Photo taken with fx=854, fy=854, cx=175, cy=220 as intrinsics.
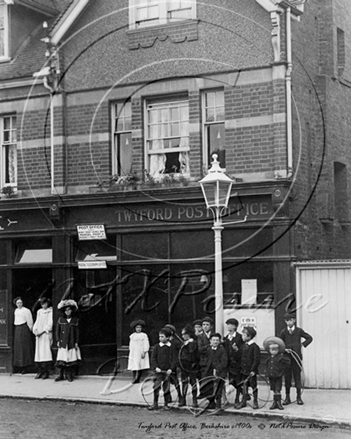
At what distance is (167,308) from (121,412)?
13.8ft

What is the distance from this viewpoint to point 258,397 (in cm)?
1498

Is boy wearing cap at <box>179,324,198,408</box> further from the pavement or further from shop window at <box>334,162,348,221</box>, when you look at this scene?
shop window at <box>334,162,348,221</box>

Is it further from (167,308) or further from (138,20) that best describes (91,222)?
(138,20)

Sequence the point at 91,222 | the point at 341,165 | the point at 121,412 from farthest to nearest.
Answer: the point at 341,165
the point at 91,222
the point at 121,412

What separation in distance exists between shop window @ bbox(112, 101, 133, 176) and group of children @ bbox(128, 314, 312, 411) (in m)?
5.22

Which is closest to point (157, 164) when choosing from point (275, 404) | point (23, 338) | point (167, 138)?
point (167, 138)

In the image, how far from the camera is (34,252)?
1962cm

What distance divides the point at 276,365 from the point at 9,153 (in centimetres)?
926

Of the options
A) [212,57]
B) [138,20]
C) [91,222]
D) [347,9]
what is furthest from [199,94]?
[347,9]

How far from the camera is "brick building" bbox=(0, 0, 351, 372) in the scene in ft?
56.9

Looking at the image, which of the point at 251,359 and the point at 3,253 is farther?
the point at 3,253

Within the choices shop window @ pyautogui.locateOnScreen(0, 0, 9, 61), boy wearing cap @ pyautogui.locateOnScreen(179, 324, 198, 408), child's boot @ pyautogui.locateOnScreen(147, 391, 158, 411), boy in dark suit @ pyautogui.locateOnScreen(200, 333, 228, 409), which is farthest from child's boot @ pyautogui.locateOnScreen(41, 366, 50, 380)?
shop window @ pyautogui.locateOnScreen(0, 0, 9, 61)

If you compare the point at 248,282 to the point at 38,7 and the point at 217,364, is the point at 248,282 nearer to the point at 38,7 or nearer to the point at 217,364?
the point at 217,364

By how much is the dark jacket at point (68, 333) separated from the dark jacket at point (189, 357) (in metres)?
4.25
